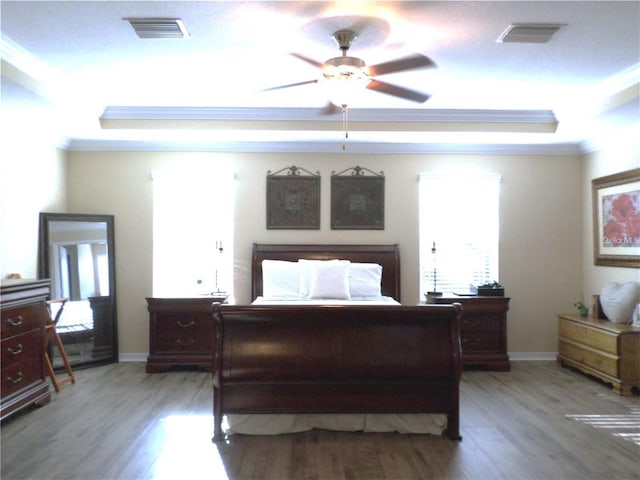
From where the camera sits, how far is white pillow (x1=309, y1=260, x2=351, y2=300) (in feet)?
16.6

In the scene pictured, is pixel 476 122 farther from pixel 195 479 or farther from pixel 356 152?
pixel 195 479

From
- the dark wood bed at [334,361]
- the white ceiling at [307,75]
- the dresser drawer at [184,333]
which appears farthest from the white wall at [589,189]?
the dresser drawer at [184,333]

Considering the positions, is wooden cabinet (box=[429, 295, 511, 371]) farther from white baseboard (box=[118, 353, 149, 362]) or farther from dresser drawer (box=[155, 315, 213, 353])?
white baseboard (box=[118, 353, 149, 362])

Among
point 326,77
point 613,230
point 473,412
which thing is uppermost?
point 326,77

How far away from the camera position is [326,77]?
314 centimetres

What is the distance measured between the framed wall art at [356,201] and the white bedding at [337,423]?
2.69m

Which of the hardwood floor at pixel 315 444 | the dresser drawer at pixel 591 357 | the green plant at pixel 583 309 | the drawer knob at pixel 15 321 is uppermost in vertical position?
the drawer knob at pixel 15 321

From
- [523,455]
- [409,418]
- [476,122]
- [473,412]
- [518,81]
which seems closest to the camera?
[523,455]

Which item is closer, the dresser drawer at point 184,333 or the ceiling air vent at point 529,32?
the ceiling air vent at point 529,32

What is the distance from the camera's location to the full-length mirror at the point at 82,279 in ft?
16.8

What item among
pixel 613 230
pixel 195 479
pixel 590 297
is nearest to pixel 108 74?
pixel 195 479

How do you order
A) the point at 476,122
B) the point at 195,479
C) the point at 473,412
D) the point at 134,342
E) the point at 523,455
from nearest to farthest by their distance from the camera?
1. the point at 195,479
2. the point at 523,455
3. the point at 473,412
4. the point at 476,122
5. the point at 134,342

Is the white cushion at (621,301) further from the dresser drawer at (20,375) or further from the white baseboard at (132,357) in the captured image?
the dresser drawer at (20,375)

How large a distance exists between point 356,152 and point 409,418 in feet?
10.8
